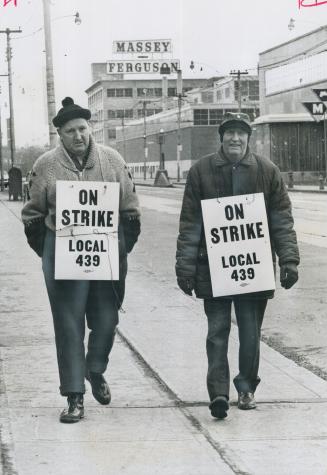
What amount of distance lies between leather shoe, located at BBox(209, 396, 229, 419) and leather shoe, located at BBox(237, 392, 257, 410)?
30 cm

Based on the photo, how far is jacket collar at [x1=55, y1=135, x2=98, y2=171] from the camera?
576cm

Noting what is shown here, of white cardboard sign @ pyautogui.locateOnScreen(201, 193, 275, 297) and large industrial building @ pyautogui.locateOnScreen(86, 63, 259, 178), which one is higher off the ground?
large industrial building @ pyautogui.locateOnScreen(86, 63, 259, 178)

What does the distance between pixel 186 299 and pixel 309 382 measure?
13.7ft

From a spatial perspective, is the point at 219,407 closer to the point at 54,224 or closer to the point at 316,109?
the point at 54,224

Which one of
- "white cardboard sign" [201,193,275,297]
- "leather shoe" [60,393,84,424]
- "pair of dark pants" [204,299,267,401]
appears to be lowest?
"leather shoe" [60,393,84,424]

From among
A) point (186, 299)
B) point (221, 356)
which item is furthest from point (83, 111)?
point (186, 299)

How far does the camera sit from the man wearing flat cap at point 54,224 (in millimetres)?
5730

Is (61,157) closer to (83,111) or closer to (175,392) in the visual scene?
(83,111)

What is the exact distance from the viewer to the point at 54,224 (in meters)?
5.75

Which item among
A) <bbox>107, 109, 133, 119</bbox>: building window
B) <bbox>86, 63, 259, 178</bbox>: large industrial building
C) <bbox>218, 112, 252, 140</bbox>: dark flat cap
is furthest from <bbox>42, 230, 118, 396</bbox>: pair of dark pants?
<bbox>107, 109, 133, 119</bbox>: building window

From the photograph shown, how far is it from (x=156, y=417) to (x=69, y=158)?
159cm

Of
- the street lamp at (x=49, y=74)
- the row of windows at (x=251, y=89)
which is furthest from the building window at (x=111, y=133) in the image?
the street lamp at (x=49, y=74)

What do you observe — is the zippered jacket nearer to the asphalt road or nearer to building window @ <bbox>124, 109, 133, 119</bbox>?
the asphalt road

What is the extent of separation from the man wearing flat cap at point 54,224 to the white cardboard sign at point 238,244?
53cm
